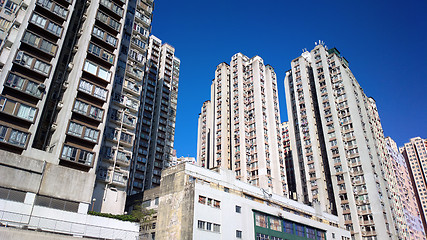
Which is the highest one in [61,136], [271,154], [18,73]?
[271,154]

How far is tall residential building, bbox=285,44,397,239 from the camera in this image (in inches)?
2950

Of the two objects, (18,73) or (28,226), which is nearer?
(28,226)

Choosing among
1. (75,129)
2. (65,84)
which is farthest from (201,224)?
(65,84)

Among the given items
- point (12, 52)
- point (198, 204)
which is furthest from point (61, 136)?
point (198, 204)

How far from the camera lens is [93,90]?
161 feet

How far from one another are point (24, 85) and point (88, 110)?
8.70 meters

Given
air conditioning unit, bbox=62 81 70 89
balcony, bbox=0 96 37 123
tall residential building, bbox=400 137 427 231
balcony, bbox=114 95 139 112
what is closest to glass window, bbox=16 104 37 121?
balcony, bbox=0 96 37 123

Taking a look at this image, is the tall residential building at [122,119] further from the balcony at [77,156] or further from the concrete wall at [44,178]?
the concrete wall at [44,178]

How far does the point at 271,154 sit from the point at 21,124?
6150cm

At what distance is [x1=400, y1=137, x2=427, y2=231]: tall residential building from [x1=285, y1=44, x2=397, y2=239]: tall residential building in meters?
104

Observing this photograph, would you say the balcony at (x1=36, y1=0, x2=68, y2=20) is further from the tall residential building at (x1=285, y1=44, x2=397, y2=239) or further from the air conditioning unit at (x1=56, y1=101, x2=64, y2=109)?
the tall residential building at (x1=285, y1=44, x2=397, y2=239)

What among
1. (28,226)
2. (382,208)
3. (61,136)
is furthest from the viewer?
(382,208)

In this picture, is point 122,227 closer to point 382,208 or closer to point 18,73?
point 18,73

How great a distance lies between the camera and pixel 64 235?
118ft
